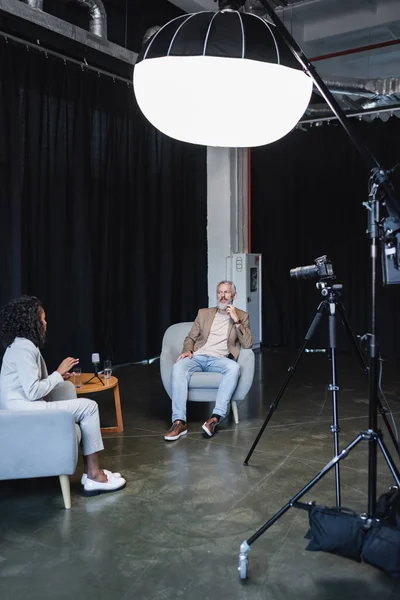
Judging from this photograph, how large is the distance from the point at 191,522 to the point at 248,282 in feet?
16.2

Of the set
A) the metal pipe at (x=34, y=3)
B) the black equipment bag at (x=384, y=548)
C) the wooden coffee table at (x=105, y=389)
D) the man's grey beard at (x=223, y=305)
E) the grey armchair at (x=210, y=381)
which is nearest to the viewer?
the black equipment bag at (x=384, y=548)

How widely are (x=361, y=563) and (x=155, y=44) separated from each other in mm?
2261

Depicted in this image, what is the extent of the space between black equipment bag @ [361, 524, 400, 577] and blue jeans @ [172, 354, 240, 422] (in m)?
1.97

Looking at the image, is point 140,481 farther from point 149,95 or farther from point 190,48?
point 190,48

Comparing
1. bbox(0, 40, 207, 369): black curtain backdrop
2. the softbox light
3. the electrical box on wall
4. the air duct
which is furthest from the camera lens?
the electrical box on wall

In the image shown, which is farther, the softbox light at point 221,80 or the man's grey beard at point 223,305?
the man's grey beard at point 223,305

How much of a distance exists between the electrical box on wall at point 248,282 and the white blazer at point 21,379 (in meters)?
4.58

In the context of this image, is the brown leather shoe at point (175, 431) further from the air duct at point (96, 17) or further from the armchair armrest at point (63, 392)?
the air duct at point (96, 17)

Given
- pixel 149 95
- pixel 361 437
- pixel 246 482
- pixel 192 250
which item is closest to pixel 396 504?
pixel 361 437

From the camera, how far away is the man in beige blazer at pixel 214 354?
391 centimetres

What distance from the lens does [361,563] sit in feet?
7.32

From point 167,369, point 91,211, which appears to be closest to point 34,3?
point 91,211

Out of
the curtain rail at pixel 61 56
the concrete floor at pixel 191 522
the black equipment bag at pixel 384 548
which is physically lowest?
the concrete floor at pixel 191 522

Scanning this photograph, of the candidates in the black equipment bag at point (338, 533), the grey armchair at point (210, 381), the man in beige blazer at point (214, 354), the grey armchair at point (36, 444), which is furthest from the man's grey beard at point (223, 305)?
the black equipment bag at point (338, 533)
